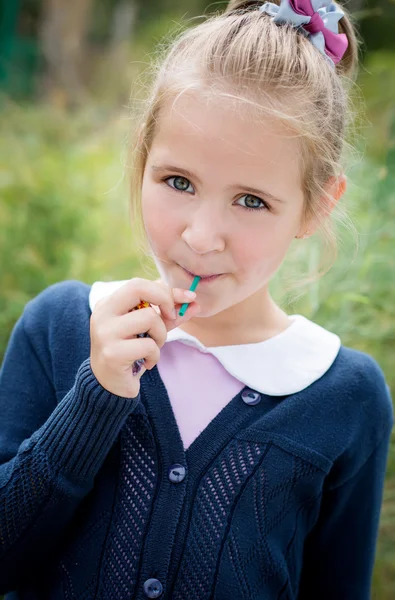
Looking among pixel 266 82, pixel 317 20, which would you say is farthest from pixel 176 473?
pixel 317 20

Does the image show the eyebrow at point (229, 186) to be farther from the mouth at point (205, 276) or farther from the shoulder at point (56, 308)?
the shoulder at point (56, 308)

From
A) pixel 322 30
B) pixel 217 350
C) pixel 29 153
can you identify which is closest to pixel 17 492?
pixel 217 350

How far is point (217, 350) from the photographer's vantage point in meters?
1.34

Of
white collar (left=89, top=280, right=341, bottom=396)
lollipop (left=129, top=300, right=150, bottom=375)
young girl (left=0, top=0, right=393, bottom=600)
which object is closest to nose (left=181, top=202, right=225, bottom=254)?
young girl (left=0, top=0, right=393, bottom=600)

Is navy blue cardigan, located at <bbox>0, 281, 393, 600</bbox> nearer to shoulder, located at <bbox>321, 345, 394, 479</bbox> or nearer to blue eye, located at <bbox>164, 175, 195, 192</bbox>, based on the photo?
shoulder, located at <bbox>321, 345, 394, 479</bbox>

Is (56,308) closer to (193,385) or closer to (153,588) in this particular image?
(193,385)

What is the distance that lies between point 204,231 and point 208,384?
0.32 meters

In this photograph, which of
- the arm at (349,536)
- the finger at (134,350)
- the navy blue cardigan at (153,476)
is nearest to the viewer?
the finger at (134,350)

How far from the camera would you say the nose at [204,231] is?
1148mm

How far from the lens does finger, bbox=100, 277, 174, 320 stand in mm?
1114

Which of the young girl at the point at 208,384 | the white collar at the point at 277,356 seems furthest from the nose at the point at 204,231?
the white collar at the point at 277,356

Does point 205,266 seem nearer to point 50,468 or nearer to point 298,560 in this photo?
point 50,468

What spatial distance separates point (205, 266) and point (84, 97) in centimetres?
463

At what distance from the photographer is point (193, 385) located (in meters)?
1.33
